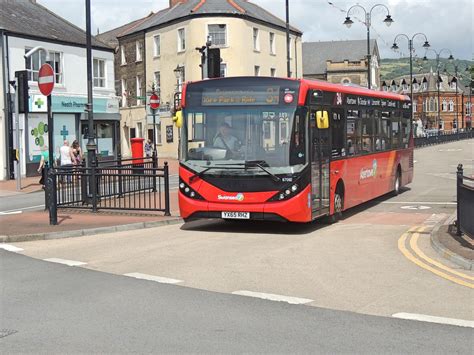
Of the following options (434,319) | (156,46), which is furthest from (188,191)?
(156,46)

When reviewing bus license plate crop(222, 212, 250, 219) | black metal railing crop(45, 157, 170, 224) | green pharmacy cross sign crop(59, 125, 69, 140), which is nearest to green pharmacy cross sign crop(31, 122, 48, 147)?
green pharmacy cross sign crop(59, 125, 69, 140)

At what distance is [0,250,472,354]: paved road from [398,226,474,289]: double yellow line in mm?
2214

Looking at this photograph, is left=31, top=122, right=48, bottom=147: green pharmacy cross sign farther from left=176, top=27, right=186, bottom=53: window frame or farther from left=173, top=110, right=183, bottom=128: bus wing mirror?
left=176, top=27, right=186, bottom=53: window frame

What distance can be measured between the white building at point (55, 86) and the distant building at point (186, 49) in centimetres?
1041

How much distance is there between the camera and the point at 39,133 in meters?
32.5

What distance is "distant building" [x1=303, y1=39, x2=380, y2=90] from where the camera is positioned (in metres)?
88.6

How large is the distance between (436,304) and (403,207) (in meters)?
10.7

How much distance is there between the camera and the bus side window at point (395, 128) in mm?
19219

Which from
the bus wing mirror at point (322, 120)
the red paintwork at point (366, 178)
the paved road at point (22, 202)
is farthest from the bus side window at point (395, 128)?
the paved road at point (22, 202)

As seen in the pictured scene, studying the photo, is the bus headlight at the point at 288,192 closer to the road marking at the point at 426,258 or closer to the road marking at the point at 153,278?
the road marking at the point at 426,258

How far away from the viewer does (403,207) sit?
1728cm

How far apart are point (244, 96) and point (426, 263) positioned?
4937 mm

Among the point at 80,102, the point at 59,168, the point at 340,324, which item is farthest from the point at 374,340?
the point at 80,102

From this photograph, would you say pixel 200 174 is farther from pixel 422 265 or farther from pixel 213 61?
pixel 213 61
